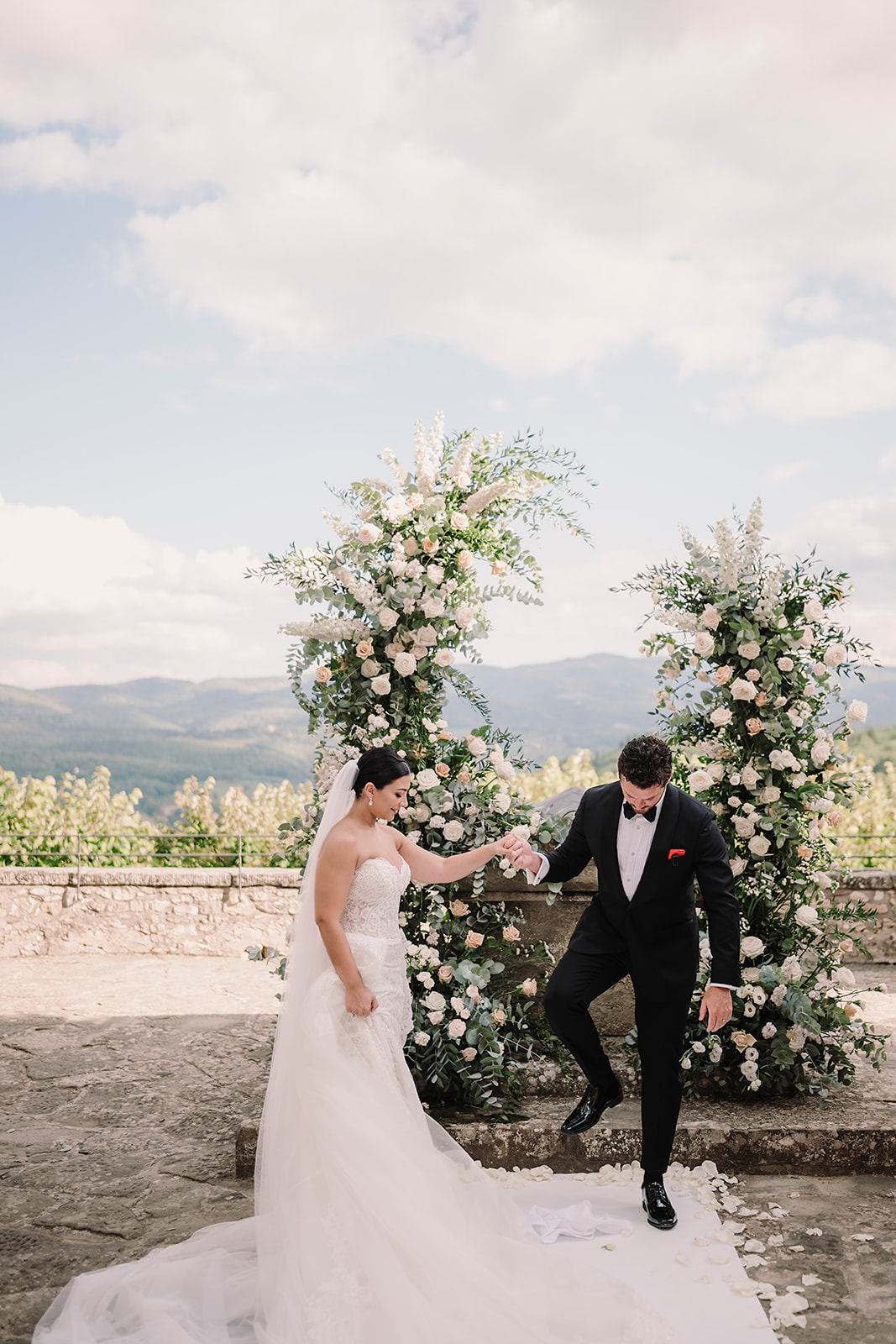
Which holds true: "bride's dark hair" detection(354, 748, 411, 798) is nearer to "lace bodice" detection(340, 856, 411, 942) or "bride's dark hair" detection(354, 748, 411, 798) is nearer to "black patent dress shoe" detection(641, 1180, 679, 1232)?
"lace bodice" detection(340, 856, 411, 942)

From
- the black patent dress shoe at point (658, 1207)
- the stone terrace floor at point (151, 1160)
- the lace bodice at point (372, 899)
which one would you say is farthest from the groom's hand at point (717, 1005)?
the lace bodice at point (372, 899)

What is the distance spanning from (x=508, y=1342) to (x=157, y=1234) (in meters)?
1.72

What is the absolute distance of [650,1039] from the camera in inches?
163

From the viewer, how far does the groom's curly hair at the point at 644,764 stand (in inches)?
156

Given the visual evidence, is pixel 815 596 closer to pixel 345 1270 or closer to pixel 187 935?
pixel 345 1270

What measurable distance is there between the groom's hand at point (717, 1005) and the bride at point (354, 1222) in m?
1.02

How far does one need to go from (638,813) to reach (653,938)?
1.77 ft

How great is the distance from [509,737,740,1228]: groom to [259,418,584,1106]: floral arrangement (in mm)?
729

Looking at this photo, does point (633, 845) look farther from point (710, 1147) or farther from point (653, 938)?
point (710, 1147)

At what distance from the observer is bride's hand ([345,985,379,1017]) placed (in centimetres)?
374

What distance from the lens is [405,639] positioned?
17.0 feet

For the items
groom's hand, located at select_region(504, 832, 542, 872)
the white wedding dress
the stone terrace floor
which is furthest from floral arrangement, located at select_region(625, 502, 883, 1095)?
the white wedding dress

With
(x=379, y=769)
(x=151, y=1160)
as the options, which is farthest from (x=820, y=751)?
(x=151, y=1160)

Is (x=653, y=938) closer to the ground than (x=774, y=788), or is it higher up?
closer to the ground
